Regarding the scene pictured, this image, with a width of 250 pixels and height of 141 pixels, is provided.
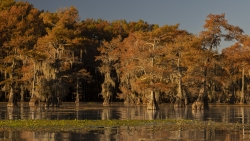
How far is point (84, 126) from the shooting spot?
28188 millimetres

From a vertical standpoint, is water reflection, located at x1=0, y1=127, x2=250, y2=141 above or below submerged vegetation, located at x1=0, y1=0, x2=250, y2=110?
below

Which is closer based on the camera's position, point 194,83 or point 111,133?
point 111,133

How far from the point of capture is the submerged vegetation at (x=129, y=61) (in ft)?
196

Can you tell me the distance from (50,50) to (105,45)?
11.2m

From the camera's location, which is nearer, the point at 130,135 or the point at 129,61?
Answer: the point at 130,135

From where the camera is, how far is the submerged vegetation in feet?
196

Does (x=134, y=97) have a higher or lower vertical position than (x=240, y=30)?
lower

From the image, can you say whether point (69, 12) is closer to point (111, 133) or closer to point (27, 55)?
point (27, 55)

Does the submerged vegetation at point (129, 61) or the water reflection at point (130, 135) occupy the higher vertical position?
the submerged vegetation at point (129, 61)

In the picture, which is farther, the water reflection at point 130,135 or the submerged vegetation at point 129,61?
the submerged vegetation at point 129,61

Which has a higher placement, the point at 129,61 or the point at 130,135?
the point at 129,61

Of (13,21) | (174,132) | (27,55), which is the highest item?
(13,21)

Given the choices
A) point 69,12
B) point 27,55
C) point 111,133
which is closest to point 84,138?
point 111,133

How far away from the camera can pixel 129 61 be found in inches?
2598
